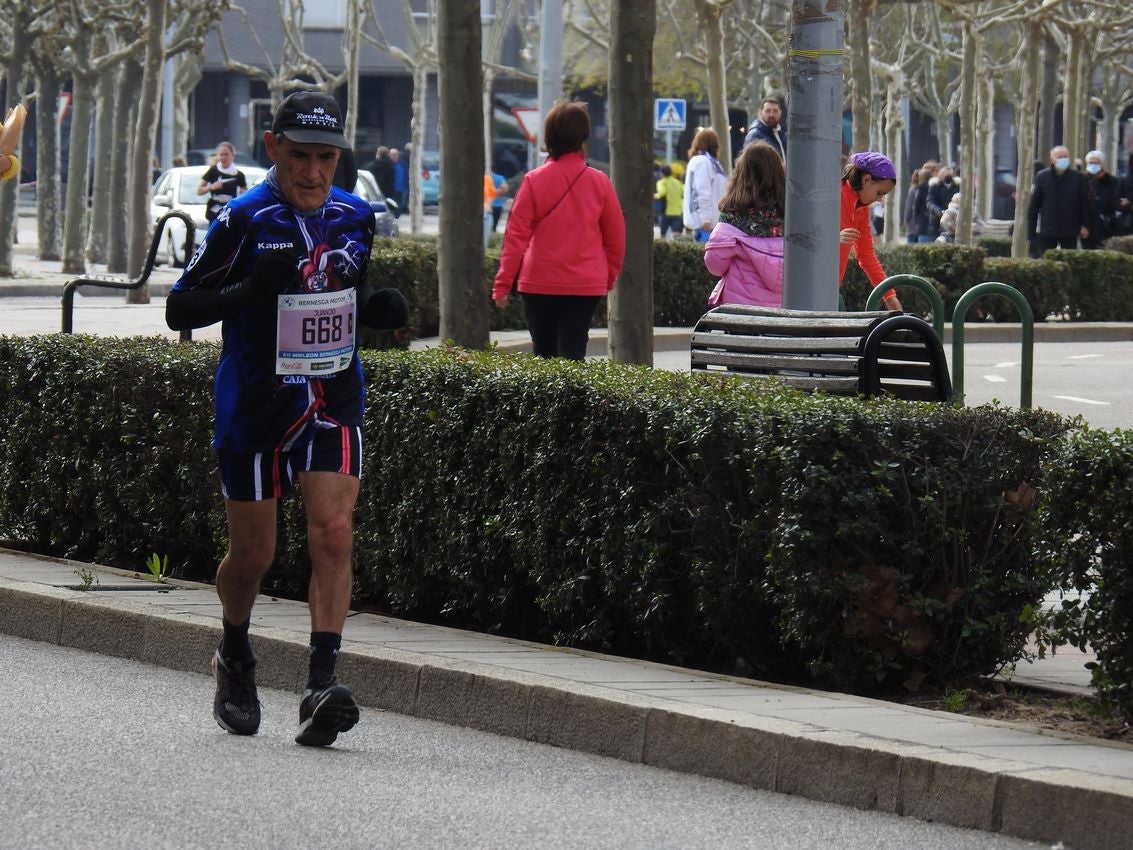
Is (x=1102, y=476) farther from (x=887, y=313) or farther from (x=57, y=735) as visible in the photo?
(x=57, y=735)

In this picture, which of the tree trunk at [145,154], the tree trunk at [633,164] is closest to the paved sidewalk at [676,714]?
the tree trunk at [633,164]

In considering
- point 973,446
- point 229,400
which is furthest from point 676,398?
point 229,400

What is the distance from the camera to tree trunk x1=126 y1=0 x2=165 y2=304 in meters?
25.4

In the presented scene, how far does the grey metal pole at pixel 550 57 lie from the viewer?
79.0 ft

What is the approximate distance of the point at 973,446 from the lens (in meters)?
6.11

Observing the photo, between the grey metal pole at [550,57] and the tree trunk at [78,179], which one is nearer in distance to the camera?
the grey metal pole at [550,57]

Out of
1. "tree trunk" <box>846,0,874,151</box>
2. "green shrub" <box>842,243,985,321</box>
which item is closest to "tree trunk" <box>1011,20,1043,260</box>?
"tree trunk" <box>846,0,874,151</box>

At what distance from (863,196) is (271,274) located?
6144 mm

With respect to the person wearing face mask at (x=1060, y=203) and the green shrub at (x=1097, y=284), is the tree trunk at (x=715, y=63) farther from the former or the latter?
the green shrub at (x=1097, y=284)

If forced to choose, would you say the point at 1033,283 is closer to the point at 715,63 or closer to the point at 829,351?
Answer: the point at 715,63

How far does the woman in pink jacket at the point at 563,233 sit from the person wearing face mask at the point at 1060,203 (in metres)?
16.4

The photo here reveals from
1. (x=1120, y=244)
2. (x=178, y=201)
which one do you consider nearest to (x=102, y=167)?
(x=178, y=201)

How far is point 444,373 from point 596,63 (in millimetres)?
57004

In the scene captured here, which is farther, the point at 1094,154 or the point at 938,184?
the point at 938,184
